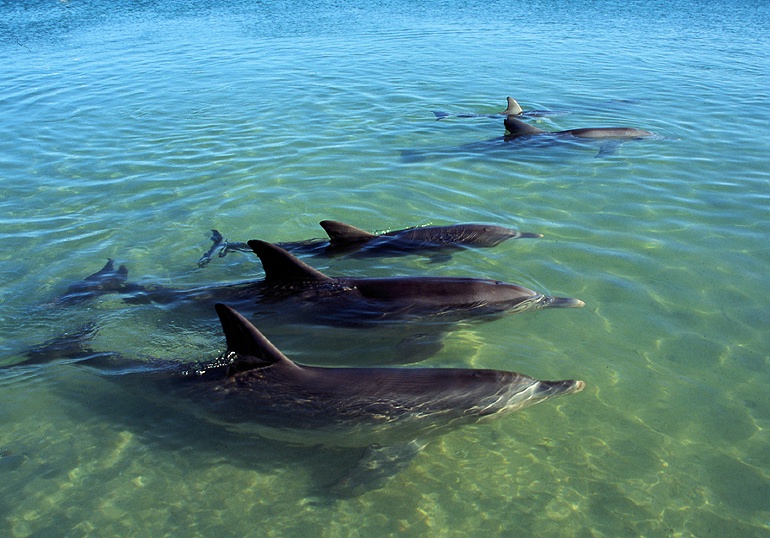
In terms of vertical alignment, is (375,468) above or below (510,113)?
below

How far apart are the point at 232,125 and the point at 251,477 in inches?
450

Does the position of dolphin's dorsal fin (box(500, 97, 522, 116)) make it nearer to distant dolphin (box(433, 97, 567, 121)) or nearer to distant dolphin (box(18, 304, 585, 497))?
distant dolphin (box(433, 97, 567, 121))

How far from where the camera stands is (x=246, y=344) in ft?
17.7

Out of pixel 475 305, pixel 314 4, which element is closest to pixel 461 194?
pixel 475 305

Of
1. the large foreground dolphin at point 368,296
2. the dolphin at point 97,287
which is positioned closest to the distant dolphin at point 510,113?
the large foreground dolphin at point 368,296

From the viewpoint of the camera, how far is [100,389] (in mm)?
6168

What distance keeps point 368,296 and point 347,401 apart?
6.26ft

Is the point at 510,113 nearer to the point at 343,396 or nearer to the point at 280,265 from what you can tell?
the point at 280,265

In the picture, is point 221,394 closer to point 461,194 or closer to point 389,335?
point 389,335

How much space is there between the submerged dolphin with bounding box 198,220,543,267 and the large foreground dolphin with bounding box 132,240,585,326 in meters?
1.42

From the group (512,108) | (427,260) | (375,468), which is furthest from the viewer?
(512,108)

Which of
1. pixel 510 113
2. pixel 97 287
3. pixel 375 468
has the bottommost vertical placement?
pixel 375 468

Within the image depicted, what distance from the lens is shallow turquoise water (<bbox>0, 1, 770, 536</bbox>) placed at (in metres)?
4.95

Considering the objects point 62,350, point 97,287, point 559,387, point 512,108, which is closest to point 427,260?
point 559,387
